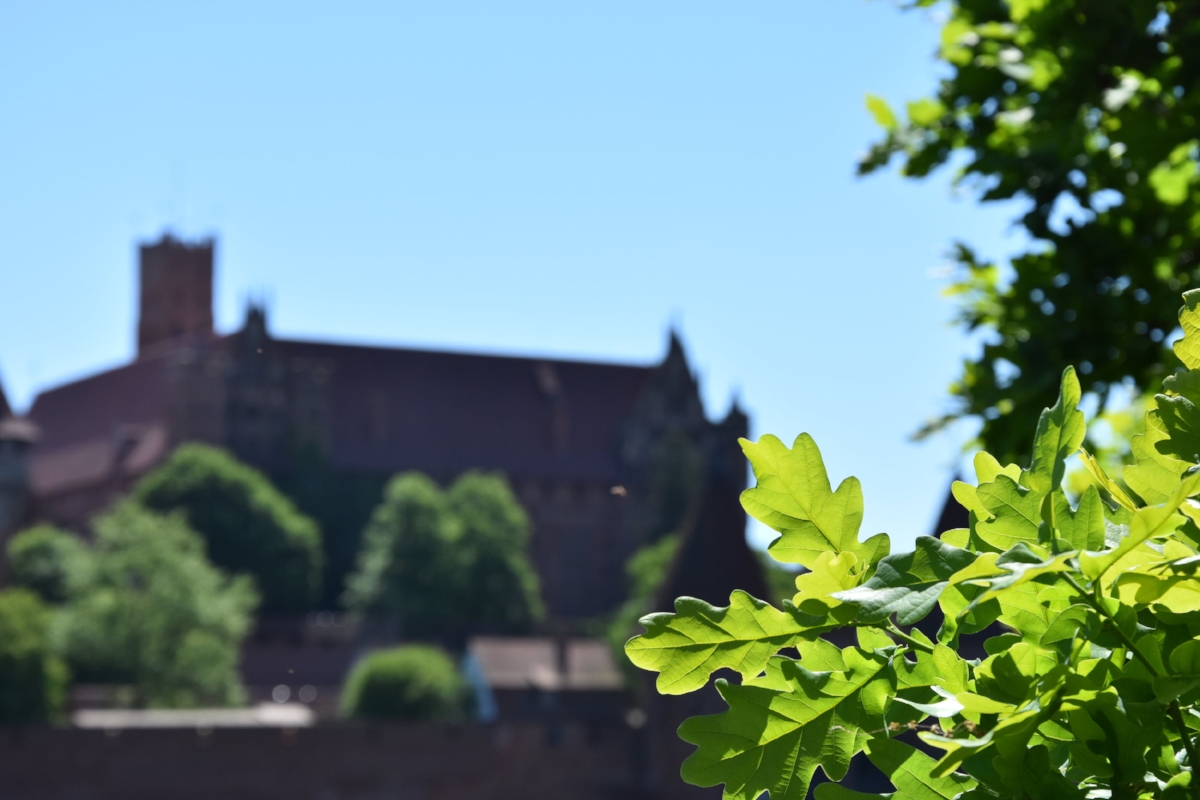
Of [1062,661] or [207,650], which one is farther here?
[207,650]

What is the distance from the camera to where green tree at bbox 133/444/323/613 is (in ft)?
181

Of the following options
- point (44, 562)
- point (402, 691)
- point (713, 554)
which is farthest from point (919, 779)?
point (44, 562)

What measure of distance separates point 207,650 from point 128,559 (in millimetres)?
4834

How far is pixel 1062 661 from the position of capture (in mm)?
1406

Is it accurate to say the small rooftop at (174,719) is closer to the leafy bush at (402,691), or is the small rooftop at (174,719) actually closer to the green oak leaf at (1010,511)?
the leafy bush at (402,691)

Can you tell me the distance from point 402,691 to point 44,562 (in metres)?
18.5

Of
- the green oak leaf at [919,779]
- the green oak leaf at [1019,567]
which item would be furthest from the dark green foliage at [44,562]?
the green oak leaf at [1019,567]

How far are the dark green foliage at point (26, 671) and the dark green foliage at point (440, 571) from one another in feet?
48.7

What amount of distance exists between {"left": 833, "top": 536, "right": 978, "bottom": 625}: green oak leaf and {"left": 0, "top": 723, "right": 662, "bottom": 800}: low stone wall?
38.7 meters

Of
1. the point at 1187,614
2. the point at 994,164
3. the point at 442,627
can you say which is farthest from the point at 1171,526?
the point at 442,627

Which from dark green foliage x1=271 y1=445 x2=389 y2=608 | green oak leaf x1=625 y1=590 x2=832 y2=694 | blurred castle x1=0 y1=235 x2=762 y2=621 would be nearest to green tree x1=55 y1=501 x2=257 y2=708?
dark green foliage x1=271 y1=445 x2=389 y2=608

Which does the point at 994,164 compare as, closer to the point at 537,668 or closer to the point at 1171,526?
the point at 1171,526

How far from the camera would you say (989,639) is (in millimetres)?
1497

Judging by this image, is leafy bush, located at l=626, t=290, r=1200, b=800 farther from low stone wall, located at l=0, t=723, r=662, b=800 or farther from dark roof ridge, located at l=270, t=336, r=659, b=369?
dark roof ridge, located at l=270, t=336, r=659, b=369
